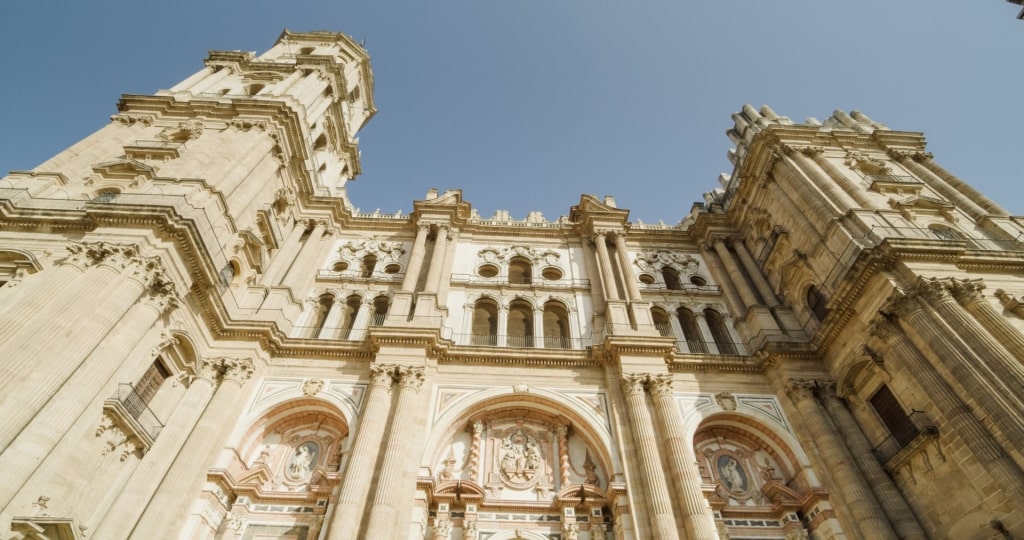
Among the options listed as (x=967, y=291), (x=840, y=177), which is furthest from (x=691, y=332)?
(x=967, y=291)

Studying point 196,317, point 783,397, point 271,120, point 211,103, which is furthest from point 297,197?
point 783,397

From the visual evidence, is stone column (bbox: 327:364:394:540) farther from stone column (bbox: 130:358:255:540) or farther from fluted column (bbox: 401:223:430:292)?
fluted column (bbox: 401:223:430:292)

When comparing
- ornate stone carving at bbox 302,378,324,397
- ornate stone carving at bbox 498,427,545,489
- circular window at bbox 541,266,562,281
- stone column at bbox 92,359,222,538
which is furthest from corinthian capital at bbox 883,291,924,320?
stone column at bbox 92,359,222,538

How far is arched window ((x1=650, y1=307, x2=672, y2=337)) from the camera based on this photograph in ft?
68.8

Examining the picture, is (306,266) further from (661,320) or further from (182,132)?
(661,320)

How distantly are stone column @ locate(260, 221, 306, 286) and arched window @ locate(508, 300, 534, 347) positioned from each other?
9118 millimetres

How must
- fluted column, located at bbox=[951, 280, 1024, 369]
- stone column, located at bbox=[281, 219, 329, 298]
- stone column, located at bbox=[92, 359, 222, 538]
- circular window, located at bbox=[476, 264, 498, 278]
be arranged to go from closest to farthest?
1. stone column, located at bbox=[92, 359, 222, 538]
2. fluted column, located at bbox=[951, 280, 1024, 369]
3. stone column, located at bbox=[281, 219, 329, 298]
4. circular window, located at bbox=[476, 264, 498, 278]

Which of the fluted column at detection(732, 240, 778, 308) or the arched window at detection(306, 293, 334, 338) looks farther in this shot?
the fluted column at detection(732, 240, 778, 308)

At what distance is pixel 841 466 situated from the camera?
14.6 m

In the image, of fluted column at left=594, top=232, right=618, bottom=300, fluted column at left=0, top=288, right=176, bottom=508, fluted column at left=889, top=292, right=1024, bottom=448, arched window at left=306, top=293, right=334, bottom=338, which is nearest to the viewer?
fluted column at left=0, top=288, right=176, bottom=508

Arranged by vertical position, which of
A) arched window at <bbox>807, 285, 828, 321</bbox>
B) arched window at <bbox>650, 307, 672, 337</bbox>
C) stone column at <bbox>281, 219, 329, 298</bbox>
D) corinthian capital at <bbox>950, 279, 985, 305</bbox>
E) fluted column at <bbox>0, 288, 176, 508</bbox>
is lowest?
fluted column at <bbox>0, 288, 176, 508</bbox>

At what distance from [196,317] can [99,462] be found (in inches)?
198

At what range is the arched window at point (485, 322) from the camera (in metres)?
19.8

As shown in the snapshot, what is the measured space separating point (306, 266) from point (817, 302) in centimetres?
1948
